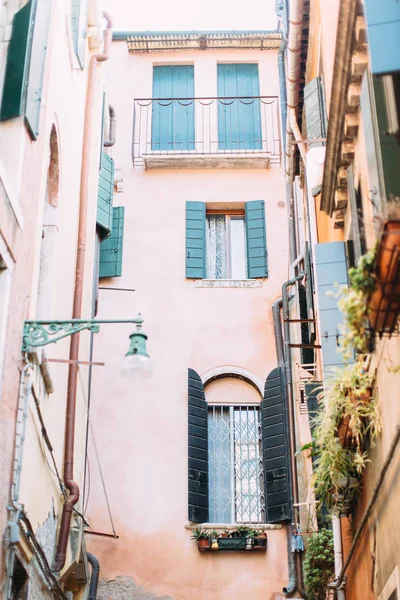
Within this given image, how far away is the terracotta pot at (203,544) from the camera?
13633 mm

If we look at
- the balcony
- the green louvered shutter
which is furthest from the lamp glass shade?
the balcony

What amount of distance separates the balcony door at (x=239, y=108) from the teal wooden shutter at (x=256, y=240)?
4.54 feet

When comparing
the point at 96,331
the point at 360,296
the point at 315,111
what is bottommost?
the point at 360,296

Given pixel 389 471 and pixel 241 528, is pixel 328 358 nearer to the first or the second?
pixel 389 471

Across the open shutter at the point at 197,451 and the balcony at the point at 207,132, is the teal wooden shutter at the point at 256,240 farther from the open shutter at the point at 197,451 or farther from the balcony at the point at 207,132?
the open shutter at the point at 197,451

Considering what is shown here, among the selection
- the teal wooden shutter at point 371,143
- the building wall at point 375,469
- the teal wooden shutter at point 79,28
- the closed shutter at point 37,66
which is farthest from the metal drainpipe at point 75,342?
the teal wooden shutter at point 371,143

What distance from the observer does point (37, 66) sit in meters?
9.25

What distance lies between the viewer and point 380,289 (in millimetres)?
5652

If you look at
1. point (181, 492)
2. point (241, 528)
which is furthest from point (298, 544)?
point (181, 492)

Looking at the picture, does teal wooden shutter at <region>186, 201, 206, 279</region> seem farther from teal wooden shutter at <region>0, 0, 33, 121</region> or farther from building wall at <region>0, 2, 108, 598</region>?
teal wooden shutter at <region>0, 0, 33, 121</region>

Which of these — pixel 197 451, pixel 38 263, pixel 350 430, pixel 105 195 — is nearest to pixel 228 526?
pixel 197 451

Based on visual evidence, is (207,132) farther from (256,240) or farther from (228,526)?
(228,526)

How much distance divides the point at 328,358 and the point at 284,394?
207 inches

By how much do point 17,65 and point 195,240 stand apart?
25.0 feet
